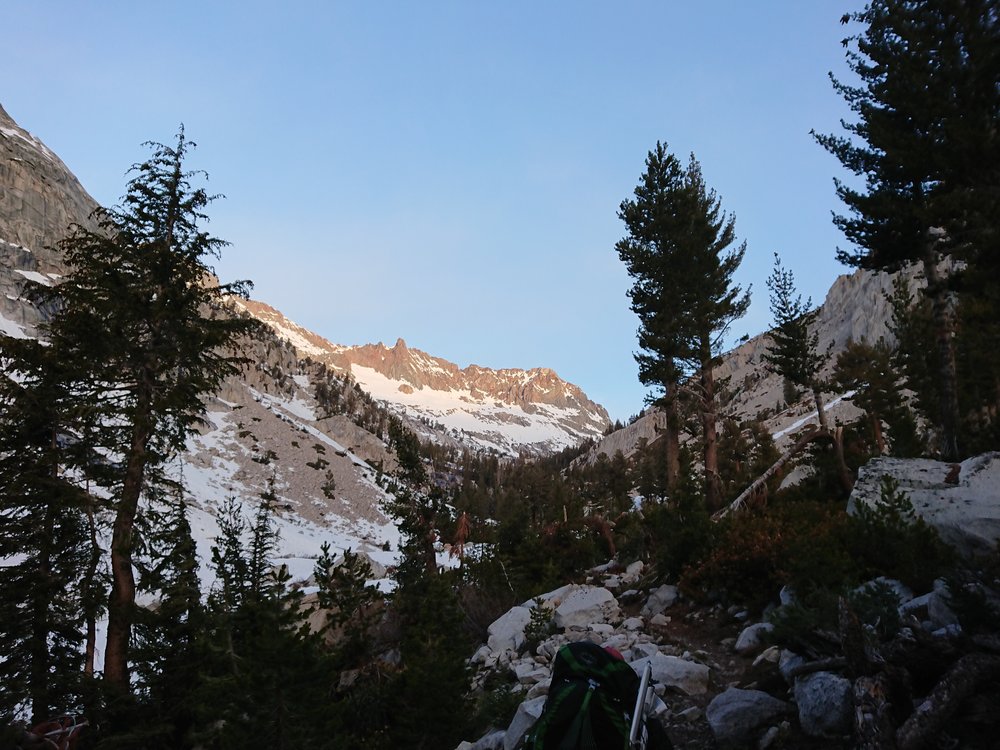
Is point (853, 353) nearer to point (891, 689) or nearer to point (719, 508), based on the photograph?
point (719, 508)

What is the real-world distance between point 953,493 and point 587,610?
6717 mm

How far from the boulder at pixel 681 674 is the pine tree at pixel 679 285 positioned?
12397 mm

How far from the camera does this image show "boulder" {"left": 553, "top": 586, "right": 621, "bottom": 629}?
10570 millimetres

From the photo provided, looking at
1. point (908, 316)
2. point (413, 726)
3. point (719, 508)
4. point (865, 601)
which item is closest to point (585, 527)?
point (719, 508)

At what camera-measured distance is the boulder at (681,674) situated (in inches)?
253

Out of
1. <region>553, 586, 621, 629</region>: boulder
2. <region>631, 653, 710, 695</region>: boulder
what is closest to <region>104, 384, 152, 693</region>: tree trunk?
<region>553, 586, 621, 629</region>: boulder

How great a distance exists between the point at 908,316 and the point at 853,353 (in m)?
11.3

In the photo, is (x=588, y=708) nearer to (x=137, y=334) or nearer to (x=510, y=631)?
(x=510, y=631)

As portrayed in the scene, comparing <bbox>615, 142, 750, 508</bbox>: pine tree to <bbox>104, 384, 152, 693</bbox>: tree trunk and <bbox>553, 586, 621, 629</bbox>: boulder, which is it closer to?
<bbox>553, 586, 621, 629</bbox>: boulder

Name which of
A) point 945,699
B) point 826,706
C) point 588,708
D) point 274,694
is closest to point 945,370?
point 826,706

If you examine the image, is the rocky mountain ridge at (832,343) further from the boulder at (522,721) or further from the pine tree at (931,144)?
the boulder at (522,721)

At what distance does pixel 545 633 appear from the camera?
10508mm

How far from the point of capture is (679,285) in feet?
64.4

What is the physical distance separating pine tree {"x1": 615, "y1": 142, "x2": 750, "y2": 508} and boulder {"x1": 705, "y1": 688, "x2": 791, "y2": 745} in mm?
13935
